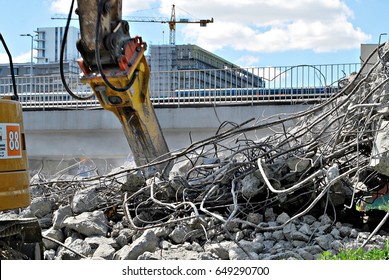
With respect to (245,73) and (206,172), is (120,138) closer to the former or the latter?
(245,73)

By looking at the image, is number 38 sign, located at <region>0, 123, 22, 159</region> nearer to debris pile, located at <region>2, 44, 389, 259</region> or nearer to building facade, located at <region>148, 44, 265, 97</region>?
debris pile, located at <region>2, 44, 389, 259</region>

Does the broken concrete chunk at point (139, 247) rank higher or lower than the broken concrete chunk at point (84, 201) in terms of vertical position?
lower

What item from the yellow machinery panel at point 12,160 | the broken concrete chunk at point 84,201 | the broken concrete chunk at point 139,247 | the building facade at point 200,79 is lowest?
the broken concrete chunk at point 139,247

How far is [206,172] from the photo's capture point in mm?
10672

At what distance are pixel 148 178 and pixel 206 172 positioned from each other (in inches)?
32.0

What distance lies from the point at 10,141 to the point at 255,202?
3783mm

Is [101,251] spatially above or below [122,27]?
below

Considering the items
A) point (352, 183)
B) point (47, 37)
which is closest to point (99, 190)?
point (352, 183)

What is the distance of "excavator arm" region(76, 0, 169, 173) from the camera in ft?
34.4

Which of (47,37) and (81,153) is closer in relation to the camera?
(81,153)

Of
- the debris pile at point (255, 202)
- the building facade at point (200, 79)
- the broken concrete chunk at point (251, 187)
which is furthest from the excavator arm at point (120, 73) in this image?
the building facade at point (200, 79)

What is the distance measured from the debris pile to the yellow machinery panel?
73.9 inches

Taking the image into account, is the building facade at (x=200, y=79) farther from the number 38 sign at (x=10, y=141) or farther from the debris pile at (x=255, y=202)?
the number 38 sign at (x=10, y=141)

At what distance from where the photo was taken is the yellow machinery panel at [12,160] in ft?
21.7
